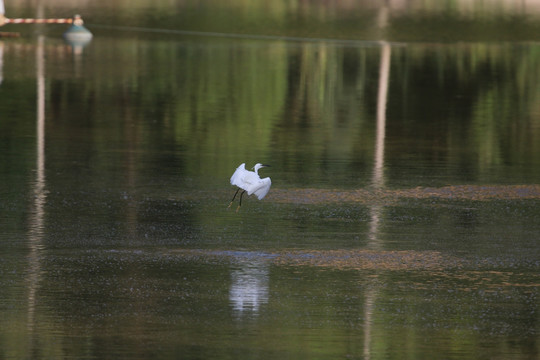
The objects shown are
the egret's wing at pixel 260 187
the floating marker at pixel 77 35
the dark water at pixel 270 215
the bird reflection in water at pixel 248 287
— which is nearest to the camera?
the dark water at pixel 270 215

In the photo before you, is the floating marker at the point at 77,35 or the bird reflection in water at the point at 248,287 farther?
the floating marker at the point at 77,35

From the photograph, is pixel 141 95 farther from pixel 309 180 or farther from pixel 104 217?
pixel 104 217

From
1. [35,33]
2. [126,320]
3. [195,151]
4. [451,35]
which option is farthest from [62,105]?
[451,35]

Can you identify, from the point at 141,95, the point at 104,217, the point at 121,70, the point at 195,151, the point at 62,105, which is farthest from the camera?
the point at 121,70

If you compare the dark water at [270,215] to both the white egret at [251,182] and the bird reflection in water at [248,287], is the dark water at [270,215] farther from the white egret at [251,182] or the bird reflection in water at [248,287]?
the white egret at [251,182]

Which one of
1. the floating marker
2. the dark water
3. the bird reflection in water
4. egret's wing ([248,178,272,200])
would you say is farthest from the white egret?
the floating marker

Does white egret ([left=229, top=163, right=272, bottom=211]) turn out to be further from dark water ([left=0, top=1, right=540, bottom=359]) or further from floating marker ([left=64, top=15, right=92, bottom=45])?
floating marker ([left=64, top=15, right=92, bottom=45])

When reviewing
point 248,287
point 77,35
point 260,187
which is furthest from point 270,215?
point 77,35

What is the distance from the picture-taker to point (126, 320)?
9.13 m

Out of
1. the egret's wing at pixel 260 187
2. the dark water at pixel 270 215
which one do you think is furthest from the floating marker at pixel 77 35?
the egret's wing at pixel 260 187

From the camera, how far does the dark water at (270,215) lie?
8969mm

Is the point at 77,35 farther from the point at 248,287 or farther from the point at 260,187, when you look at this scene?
the point at 248,287

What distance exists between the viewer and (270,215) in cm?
→ 1337

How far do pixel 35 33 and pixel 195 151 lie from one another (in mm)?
28087
